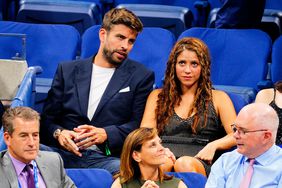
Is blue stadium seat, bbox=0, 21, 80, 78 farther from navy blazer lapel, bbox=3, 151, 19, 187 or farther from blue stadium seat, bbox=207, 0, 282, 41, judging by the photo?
navy blazer lapel, bbox=3, 151, 19, 187

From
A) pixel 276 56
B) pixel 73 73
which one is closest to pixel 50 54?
pixel 73 73

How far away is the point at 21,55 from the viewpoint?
12.5ft

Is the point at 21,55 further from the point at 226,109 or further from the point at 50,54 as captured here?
the point at 226,109

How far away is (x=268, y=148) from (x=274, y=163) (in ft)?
0.16

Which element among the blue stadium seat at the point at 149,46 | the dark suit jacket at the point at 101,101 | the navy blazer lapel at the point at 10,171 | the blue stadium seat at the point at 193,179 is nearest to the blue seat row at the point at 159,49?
the blue stadium seat at the point at 149,46

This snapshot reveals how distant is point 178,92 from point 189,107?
0.25 feet

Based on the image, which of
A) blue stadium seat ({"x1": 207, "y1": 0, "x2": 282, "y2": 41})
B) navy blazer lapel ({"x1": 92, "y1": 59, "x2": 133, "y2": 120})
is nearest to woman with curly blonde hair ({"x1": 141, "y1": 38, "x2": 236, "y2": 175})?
navy blazer lapel ({"x1": 92, "y1": 59, "x2": 133, "y2": 120})

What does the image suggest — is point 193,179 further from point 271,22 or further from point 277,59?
point 271,22

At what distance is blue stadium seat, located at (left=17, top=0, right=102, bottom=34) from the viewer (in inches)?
167

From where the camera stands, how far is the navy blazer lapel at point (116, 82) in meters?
3.28

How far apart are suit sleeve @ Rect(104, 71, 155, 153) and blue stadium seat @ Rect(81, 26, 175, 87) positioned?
49cm

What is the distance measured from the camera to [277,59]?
376 centimetres

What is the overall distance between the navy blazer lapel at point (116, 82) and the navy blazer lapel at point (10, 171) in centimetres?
64

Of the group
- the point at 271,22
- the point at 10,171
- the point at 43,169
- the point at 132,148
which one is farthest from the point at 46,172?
the point at 271,22
